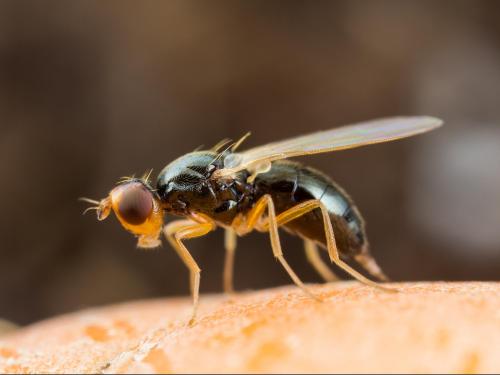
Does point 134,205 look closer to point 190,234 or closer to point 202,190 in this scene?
point 190,234

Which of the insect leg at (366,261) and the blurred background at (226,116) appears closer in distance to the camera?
the insect leg at (366,261)

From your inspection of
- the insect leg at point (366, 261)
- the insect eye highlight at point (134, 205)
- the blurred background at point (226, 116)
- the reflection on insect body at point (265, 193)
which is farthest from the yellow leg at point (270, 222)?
the blurred background at point (226, 116)

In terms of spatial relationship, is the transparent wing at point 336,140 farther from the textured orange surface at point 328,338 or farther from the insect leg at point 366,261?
the textured orange surface at point 328,338

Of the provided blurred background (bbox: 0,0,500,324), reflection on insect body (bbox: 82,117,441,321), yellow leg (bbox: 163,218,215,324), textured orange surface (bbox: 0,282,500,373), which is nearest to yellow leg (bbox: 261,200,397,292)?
reflection on insect body (bbox: 82,117,441,321)

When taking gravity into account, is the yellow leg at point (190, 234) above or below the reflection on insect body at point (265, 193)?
below

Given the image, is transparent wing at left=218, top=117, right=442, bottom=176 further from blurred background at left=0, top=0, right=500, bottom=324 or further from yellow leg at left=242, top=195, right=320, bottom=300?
blurred background at left=0, top=0, right=500, bottom=324

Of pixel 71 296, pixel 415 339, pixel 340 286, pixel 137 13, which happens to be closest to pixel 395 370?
pixel 415 339

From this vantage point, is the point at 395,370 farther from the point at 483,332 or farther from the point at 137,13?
the point at 137,13
